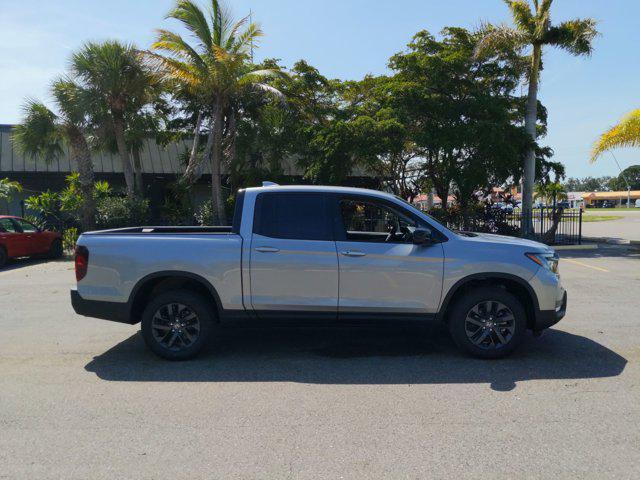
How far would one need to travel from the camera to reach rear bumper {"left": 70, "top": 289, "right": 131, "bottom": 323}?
5570mm

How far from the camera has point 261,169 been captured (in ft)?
67.6

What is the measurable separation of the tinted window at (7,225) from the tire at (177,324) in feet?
37.1

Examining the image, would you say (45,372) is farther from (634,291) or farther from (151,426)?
(634,291)

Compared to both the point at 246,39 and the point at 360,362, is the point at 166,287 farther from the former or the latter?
the point at 246,39

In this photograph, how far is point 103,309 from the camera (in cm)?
559

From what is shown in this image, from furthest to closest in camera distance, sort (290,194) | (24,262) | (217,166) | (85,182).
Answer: (217,166)
(85,182)
(24,262)
(290,194)

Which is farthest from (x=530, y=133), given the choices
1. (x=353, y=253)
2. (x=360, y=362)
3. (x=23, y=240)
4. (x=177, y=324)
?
(x=23, y=240)

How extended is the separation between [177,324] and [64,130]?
15.0 meters

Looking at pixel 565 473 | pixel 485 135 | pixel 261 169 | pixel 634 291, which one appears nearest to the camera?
pixel 565 473

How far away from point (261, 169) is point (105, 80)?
6401mm

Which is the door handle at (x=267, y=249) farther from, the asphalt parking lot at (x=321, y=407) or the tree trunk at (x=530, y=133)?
the tree trunk at (x=530, y=133)

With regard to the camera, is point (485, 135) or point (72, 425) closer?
point (72, 425)

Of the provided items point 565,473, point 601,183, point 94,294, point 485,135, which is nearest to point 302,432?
point 565,473

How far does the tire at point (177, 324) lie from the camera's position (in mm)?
5551
